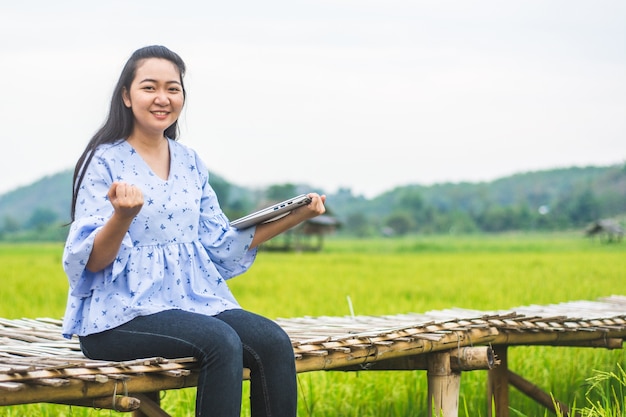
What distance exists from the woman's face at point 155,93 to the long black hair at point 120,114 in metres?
0.02

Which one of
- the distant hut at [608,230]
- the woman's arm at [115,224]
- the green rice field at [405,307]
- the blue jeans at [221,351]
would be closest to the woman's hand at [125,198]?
the woman's arm at [115,224]

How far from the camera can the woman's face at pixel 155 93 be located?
9.04ft

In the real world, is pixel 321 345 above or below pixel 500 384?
above

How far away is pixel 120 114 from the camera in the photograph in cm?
284

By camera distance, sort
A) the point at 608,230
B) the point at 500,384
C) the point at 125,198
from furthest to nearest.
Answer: the point at 608,230 → the point at 500,384 → the point at 125,198

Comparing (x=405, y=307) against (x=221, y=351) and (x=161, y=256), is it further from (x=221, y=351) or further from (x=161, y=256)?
(x=221, y=351)

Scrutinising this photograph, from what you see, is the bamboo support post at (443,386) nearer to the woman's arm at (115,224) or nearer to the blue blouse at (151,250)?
the blue blouse at (151,250)

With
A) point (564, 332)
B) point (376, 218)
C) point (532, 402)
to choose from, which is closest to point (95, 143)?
point (564, 332)

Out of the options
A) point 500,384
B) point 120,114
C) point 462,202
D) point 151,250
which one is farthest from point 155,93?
point 462,202

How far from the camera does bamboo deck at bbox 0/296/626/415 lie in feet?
7.35

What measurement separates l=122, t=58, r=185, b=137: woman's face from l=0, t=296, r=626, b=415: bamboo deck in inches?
28.8

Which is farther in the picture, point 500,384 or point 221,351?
point 500,384

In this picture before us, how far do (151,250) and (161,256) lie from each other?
0.03 meters

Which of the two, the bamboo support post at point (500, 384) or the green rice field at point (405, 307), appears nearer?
the bamboo support post at point (500, 384)
